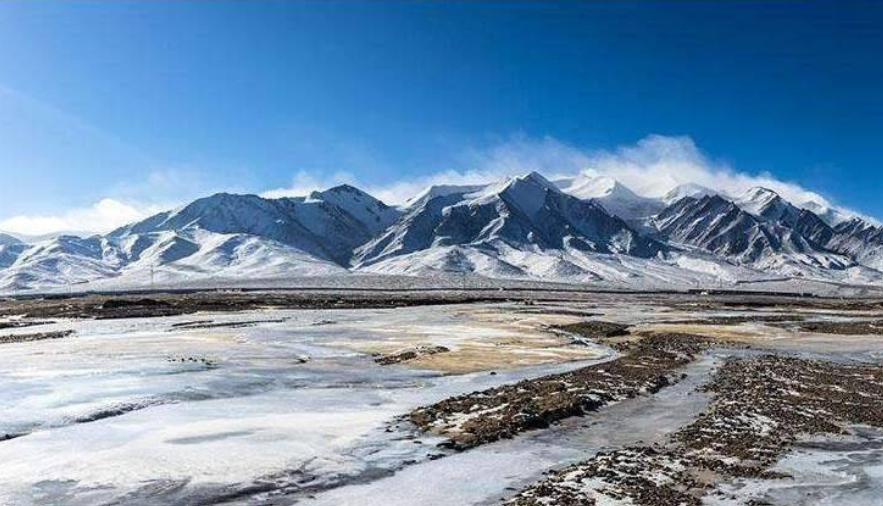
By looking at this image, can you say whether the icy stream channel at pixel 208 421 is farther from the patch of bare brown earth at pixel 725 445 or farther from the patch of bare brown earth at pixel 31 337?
the patch of bare brown earth at pixel 31 337

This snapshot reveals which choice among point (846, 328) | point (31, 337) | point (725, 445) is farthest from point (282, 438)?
point (846, 328)

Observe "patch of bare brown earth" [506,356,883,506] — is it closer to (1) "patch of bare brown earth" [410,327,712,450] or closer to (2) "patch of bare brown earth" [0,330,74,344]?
(1) "patch of bare brown earth" [410,327,712,450]

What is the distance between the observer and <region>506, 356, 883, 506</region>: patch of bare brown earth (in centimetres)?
1959

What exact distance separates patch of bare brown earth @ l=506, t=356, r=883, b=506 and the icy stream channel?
7.81 ft

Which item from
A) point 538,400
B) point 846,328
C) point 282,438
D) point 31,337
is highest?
point 31,337

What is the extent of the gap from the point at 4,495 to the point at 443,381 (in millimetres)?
24321

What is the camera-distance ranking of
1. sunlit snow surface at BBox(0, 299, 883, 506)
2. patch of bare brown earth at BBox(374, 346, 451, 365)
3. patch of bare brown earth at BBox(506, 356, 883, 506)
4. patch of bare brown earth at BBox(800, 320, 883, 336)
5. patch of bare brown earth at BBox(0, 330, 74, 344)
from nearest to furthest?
patch of bare brown earth at BBox(506, 356, 883, 506), sunlit snow surface at BBox(0, 299, 883, 506), patch of bare brown earth at BBox(374, 346, 451, 365), patch of bare brown earth at BBox(0, 330, 74, 344), patch of bare brown earth at BBox(800, 320, 883, 336)

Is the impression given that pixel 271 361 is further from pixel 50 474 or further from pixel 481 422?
pixel 50 474

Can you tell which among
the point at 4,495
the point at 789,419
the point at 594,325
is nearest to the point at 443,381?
the point at 789,419

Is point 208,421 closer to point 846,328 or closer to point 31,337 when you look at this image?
point 31,337

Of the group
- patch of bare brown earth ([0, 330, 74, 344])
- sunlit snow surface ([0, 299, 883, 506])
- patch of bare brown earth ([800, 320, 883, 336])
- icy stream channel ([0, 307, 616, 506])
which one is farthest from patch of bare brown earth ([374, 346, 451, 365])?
patch of bare brown earth ([800, 320, 883, 336])

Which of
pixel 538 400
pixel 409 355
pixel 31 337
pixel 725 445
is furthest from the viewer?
pixel 31 337

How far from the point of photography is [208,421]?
28.2m

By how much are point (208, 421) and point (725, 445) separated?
18774 mm
